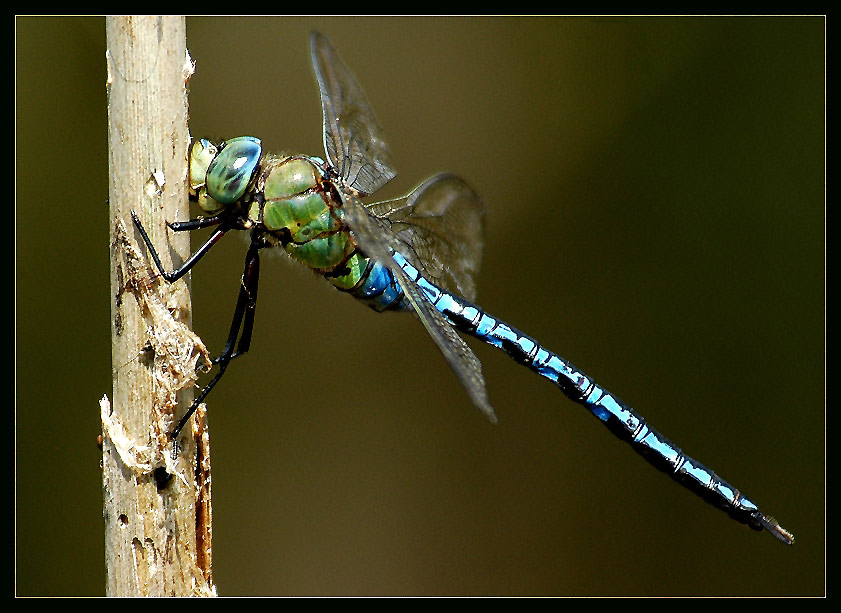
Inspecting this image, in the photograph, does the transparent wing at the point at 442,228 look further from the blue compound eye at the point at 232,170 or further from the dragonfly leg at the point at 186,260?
the dragonfly leg at the point at 186,260

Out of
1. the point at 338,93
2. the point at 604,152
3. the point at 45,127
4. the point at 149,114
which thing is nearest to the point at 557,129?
the point at 604,152

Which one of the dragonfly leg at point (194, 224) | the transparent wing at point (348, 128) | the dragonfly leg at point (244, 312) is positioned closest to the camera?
the dragonfly leg at point (194, 224)

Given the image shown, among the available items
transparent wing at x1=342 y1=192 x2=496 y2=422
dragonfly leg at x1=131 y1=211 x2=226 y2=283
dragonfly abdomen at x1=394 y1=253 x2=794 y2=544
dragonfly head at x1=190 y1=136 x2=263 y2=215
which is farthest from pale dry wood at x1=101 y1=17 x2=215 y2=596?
dragonfly abdomen at x1=394 y1=253 x2=794 y2=544

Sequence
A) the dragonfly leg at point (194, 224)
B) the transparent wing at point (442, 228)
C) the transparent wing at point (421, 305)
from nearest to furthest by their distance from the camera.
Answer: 1. the dragonfly leg at point (194, 224)
2. the transparent wing at point (421, 305)
3. the transparent wing at point (442, 228)

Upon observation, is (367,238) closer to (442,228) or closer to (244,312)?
(244,312)

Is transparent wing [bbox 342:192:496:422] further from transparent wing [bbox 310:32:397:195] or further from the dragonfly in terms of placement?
transparent wing [bbox 310:32:397:195]

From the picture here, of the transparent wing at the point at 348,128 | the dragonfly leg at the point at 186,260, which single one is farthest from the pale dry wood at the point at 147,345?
the transparent wing at the point at 348,128
